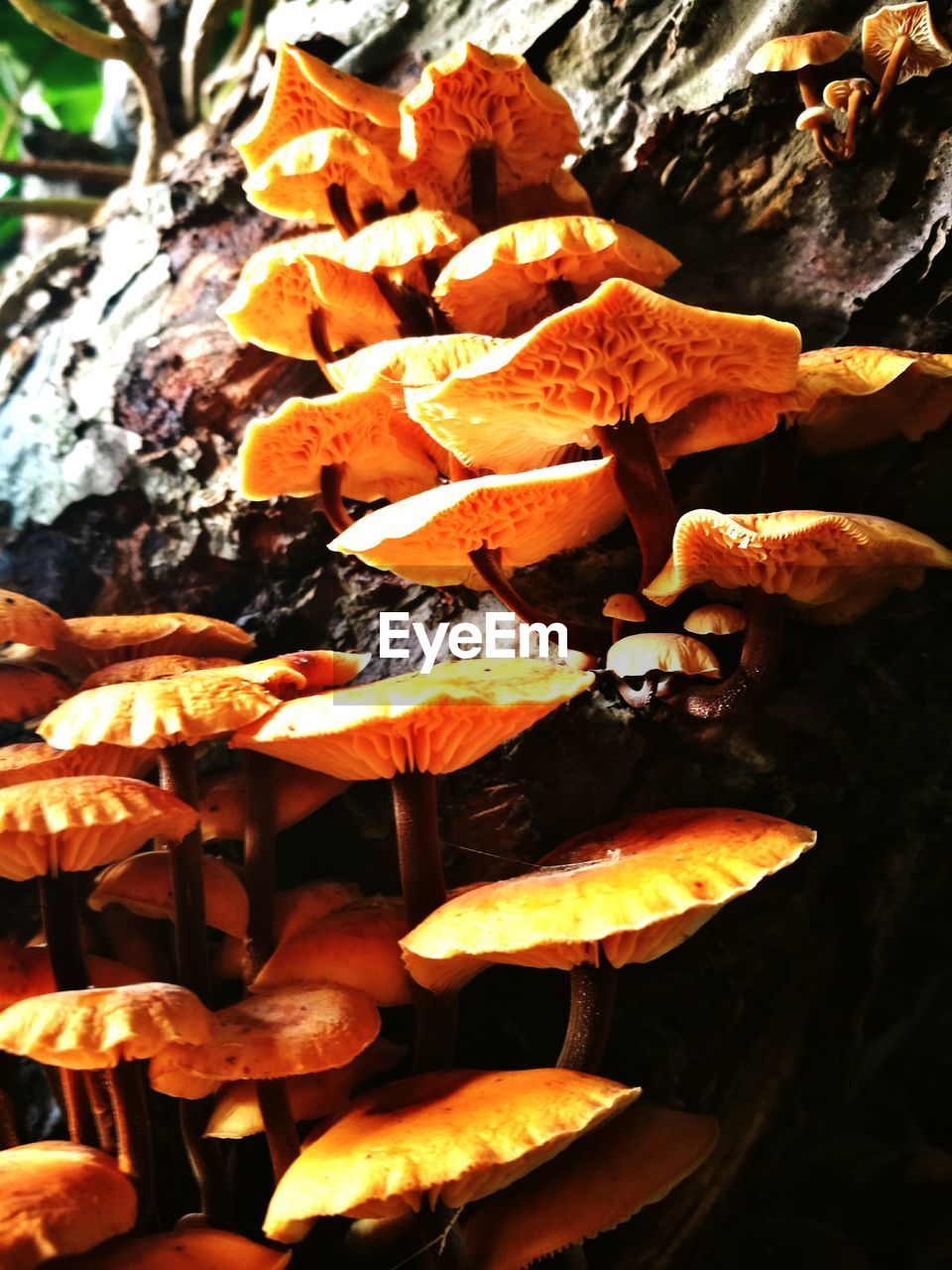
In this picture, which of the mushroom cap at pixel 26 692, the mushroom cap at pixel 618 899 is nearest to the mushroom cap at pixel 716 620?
the mushroom cap at pixel 618 899

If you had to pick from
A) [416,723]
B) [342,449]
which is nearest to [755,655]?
[416,723]

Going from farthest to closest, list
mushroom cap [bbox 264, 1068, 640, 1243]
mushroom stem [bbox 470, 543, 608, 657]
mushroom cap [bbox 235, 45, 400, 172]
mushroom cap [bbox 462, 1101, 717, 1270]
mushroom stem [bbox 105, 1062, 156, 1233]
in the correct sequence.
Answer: mushroom cap [bbox 235, 45, 400, 172] < mushroom stem [bbox 470, 543, 608, 657] < mushroom stem [bbox 105, 1062, 156, 1233] < mushroom cap [bbox 462, 1101, 717, 1270] < mushroom cap [bbox 264, 1068, 640, 1243]

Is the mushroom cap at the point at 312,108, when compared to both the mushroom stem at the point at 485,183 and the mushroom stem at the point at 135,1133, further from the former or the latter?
the mushroom stem at the point at 135,1133

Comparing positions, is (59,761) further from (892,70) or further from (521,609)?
(892,70)

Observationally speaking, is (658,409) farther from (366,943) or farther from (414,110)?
(366,943)

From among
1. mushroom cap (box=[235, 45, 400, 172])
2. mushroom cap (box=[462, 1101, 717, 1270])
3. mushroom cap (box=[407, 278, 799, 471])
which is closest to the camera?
mushroom cap (box=[407, 278, 799, 471])

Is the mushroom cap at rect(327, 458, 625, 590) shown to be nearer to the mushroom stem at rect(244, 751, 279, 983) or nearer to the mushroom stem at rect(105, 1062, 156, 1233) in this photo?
the mushroom stem at rect(244, 751, 279, 983)

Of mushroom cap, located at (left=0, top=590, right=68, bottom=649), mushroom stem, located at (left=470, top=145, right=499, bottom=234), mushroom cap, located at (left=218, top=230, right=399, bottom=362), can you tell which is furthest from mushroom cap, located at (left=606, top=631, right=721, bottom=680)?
mushroom cap, located at (left=0, top=590, right=68, bottom=649)
